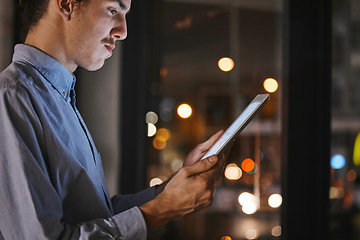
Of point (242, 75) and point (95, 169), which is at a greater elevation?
point (242, 75)

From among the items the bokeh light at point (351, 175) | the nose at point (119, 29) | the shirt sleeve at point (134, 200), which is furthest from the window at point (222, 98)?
the nose at point (119, 29)

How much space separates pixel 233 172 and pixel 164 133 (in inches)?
38.7

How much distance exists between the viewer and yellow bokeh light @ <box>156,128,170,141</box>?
8.60ft

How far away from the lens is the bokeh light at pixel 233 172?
329 centimetres

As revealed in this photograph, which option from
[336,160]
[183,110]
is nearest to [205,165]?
[336,160]

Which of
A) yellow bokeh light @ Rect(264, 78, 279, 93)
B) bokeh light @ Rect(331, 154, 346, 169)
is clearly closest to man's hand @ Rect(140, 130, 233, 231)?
bokeh light @ Rect(331, 154, 346, 169)

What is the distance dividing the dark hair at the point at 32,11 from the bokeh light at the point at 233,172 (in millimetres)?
2498

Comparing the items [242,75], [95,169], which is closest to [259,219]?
[242,75]

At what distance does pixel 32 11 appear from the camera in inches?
35.1

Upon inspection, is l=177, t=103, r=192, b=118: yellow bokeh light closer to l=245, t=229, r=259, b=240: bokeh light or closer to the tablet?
l=245, t=229, r=259, b=240: bokeh light

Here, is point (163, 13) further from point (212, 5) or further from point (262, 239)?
point (262, 239)

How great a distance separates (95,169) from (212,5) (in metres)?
1.62

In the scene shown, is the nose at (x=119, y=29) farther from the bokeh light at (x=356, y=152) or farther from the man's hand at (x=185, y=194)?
the bokeh light at (x=356, y=152)

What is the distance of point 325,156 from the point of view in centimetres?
146
